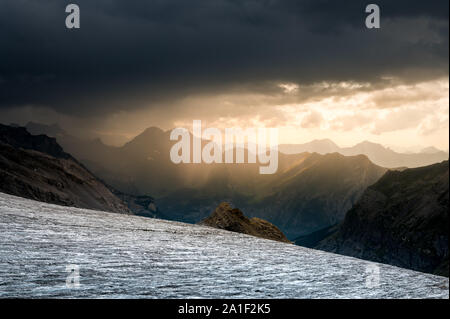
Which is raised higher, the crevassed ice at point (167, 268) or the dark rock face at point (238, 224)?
the crevassed ice at point (167, 268)

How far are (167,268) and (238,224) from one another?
42.6 meters

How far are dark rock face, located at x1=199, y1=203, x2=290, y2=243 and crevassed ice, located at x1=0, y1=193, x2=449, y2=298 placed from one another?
3467 cm

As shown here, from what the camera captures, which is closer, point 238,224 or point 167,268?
point 167,268

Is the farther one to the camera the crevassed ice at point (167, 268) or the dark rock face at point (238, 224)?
the dark rock face at point (238, 224)

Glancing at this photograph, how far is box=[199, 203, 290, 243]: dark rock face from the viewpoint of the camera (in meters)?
51.8

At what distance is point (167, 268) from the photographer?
11.0m

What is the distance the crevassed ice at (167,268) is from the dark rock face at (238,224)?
34.7 metres

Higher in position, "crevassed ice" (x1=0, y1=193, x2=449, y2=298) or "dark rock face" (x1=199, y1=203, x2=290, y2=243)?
"crevassed ice" (x1=0, y1=193, x2=449, y2=298)

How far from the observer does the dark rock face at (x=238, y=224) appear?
170ft

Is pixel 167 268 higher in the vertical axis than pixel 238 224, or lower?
higher
